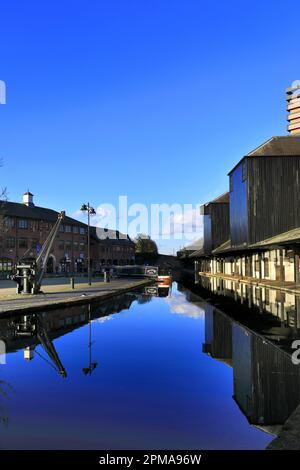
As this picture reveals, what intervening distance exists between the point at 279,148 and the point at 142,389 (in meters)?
40.1

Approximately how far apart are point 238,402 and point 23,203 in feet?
249

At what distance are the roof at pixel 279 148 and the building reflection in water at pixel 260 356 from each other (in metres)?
26.6

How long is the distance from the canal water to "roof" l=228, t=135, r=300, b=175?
104ft

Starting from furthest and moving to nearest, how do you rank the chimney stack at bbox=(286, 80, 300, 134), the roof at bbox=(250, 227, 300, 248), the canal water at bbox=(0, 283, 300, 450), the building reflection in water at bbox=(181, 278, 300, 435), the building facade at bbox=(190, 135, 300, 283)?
1. the chimney stack at bbox=(286, 80, 300, 134)
2. the building facade at bbox=(190, 135, 300, 283)
3. the roof at bbox=(250, 227, 300, 248)
4. the building reflection in water at bbox=(181, 278, 300, 435)
5. the canal water at bbox=(0, 283, 300, 450)

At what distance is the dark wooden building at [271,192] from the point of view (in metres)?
41.9

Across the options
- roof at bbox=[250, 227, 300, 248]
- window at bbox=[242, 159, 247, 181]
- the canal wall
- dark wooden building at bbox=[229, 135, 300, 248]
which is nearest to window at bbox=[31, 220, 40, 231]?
window at bbox=[242, 159, 247, 181]

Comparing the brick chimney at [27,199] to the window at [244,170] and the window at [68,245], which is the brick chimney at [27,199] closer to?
the window at [68,245]

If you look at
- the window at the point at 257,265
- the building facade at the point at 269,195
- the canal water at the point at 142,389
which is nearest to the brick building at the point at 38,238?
the window at the point at 257,265

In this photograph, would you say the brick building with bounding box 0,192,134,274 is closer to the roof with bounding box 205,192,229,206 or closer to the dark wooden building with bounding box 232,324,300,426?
the roof with bounding box 205,192,229,206

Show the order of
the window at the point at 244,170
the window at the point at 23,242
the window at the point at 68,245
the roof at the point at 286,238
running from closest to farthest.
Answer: the roof at the point at 286,238 → the window at the point at 244,170 → the window at the point at 23,242 → the window at the point at 68,245

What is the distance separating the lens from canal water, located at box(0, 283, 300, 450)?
5.75 m

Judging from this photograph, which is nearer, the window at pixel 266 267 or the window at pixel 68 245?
the window at pixel 266 267
